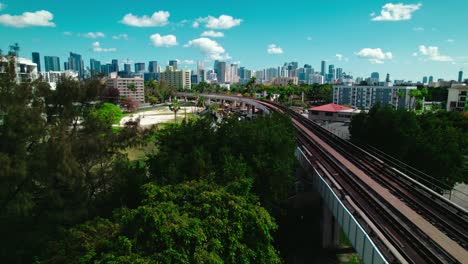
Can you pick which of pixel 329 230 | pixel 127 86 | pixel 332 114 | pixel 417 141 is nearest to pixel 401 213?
pixel 329 230

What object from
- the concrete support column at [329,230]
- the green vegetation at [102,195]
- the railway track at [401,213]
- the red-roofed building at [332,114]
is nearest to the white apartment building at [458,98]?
the red-roofed building at [332,114]

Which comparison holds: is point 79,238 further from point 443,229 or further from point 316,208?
point 316,208

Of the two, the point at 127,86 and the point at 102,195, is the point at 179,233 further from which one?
the point at 127,86

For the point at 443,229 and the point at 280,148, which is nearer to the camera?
the point at 443,229

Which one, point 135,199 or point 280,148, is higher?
point 280,148

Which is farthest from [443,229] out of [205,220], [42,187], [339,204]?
[42,187]

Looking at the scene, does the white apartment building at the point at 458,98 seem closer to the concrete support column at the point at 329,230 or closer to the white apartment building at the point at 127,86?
the concrete support column at the point at 329,230

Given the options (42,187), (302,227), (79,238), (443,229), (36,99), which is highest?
(36,99)
